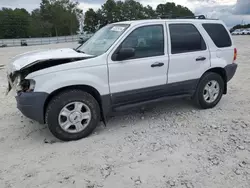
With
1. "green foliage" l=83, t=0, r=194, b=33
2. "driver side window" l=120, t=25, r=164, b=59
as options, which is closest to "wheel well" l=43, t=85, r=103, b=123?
"driver side window" l=120, t=25, r=164, b=59

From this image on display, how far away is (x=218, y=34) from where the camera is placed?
4.87m

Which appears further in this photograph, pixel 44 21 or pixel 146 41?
pixel 44 21

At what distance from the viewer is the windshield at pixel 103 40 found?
157 inches

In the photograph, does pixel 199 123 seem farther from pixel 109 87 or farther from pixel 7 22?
pixel 7 22

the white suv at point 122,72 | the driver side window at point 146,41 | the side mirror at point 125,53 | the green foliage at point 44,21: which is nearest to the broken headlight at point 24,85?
the white suv at point 122,72

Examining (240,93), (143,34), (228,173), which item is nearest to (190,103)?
(240,93)

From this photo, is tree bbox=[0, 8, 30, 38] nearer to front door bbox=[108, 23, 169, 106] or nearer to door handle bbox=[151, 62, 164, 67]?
front door bbox=[108, 23, 169, 106]

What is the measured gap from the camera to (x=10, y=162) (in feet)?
10.7

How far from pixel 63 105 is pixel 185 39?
8.20 feet

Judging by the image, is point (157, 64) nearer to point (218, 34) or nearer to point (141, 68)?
point (141, 68)

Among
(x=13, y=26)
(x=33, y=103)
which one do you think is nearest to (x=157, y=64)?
(x=33, y=103)

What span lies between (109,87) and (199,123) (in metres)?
1.76

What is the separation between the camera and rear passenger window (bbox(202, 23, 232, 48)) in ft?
15.6

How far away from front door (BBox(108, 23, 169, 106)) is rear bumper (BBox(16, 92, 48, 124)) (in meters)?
1.08
